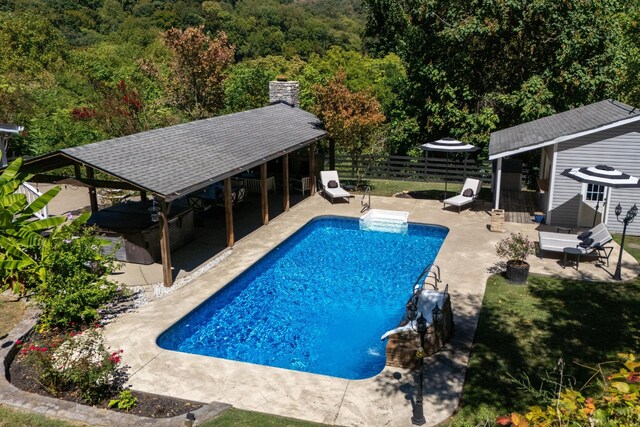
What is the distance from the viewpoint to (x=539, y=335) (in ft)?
37.2

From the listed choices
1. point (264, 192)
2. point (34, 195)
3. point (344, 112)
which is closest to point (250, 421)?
point (264, 192)

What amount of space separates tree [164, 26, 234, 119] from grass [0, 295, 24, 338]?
1930 cm

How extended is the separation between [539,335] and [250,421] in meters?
6.41

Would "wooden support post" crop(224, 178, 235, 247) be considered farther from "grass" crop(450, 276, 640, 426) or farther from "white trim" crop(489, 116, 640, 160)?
"white trim" crop(489, 116, 640, 160)

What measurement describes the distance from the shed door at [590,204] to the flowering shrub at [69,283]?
15.0m

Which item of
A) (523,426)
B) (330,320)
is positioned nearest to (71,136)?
(330,320)

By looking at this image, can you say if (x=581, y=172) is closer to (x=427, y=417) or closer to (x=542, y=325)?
(x=542, y=325)

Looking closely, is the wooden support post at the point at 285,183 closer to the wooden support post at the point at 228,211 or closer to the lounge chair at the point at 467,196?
the wooden support post at the point at 228,211

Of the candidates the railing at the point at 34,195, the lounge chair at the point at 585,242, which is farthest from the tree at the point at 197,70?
the lounge chair at the point at 585,242

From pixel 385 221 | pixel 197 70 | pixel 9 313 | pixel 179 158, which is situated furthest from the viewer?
pixel 197 70

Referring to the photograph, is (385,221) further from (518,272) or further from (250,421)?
(250,421)

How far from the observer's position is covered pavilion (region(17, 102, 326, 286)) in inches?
532

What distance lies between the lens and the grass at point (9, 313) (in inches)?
462

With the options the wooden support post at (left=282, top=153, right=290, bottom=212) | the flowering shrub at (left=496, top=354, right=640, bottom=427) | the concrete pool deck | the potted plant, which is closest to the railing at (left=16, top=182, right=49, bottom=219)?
the concrete pool deck
